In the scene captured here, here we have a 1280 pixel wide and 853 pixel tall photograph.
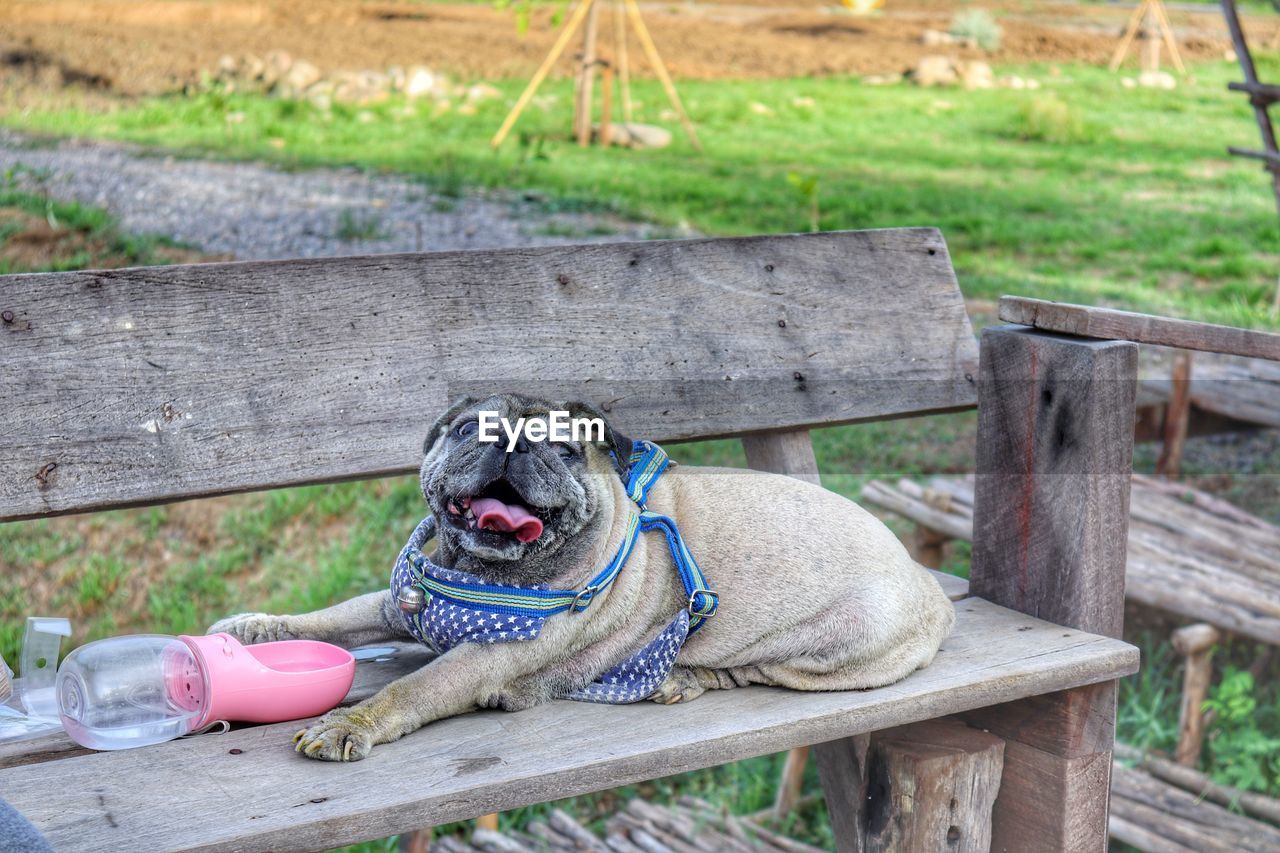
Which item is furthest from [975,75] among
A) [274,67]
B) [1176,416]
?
[1176,416]

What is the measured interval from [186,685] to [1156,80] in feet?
47.2

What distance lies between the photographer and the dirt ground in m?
9.98

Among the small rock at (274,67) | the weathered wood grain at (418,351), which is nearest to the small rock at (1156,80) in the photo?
the small rock at (274,67)

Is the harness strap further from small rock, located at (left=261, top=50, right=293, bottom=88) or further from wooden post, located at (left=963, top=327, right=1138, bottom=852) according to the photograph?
small rock, located at (left=261, top=50, right=293, bottom=88)

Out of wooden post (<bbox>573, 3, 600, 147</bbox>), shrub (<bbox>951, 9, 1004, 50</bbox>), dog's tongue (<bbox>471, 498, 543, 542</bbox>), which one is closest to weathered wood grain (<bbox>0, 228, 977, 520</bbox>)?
dog's tongue (<bbox>471, 498, 543, 542</bbox>)

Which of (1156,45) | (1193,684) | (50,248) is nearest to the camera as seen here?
(1193,684)

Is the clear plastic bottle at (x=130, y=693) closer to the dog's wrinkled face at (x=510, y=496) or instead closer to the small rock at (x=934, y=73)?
the dog's wrinkled face at (x=510, y=496)

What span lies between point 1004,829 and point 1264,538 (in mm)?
2408

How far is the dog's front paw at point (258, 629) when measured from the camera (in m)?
2.07

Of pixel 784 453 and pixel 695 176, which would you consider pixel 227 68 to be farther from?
pixel 784 453

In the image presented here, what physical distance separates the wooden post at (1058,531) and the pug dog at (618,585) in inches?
11.2

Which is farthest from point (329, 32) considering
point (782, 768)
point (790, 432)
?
point (790, 432)

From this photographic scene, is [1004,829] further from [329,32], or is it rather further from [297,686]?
[329,32]

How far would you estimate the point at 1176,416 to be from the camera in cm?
530
